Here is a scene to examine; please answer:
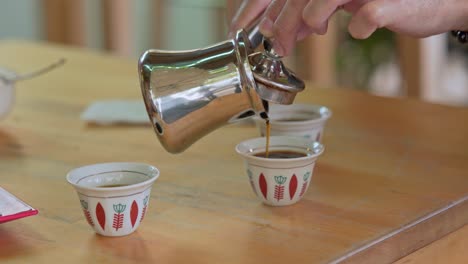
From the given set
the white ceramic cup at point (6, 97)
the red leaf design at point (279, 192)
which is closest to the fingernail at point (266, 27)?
the red leaf design at point (279, 192)

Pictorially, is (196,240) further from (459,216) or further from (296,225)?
(459,216)

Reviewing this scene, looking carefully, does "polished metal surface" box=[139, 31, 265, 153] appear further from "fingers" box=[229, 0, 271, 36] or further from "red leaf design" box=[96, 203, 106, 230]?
"fingers" box=[229, 0, 271, 36]

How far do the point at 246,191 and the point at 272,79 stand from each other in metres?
0.18

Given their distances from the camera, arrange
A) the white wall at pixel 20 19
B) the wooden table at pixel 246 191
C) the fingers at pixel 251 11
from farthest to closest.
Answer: the white wall at pixel 20 19, the fingers at pixel 251 11, the wooden table at pixel 246 191

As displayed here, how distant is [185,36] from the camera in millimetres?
4027

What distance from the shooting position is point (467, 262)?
44.8 inches

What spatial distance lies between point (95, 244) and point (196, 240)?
11 centimetres

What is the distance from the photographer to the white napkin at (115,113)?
1.52 meters

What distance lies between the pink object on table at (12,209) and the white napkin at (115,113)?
452 millimetres

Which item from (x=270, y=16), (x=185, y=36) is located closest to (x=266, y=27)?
(x=270, y=16)

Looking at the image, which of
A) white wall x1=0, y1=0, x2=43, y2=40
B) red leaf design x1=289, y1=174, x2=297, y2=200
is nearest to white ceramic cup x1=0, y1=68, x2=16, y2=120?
red leaf design x1=289, y1=174, x2=297, y2=200

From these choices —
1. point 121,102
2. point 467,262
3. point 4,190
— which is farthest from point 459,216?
point 121,102

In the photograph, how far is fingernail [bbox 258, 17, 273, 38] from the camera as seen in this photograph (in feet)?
4.00

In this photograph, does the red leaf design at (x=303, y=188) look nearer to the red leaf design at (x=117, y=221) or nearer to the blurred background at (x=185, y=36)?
the red leaf design at (x=117, y=221)
